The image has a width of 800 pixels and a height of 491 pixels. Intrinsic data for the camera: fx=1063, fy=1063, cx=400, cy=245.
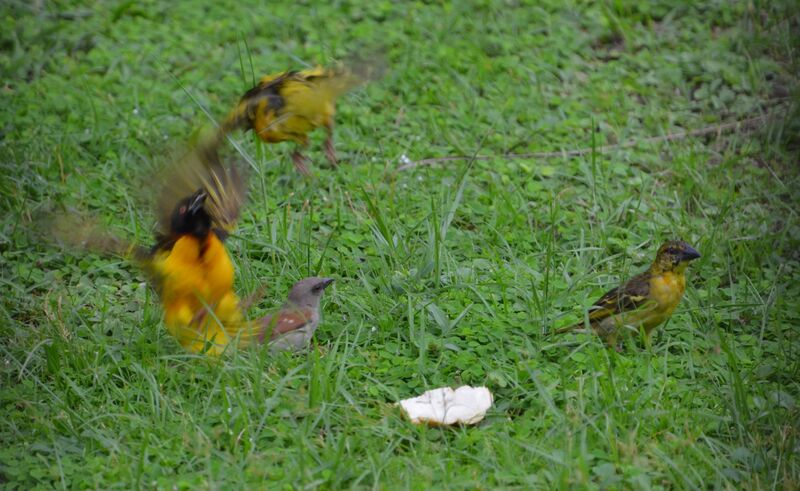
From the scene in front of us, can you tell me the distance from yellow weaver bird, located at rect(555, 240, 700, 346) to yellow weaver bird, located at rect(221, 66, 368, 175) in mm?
2098

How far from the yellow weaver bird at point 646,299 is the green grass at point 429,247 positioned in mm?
176

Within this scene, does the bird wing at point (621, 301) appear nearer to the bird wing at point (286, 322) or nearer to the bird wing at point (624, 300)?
the bird wing at point (624, 300)

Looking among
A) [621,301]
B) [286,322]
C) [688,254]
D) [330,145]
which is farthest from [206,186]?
[688,254]

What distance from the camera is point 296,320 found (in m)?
5.56

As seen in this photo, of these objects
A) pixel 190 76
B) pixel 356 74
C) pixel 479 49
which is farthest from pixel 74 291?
pixel 479 49

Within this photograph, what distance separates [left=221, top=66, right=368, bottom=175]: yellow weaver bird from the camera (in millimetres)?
6418

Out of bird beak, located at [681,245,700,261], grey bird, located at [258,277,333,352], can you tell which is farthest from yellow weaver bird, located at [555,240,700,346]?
grey bird, located at [258,277,333,352]

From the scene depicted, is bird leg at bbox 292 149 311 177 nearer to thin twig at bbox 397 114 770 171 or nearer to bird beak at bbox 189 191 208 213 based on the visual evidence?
thin twig at bbox 397 114 770 171

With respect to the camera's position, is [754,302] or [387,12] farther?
[387,12]

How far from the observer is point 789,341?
5.78m

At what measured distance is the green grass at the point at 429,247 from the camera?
189 inches

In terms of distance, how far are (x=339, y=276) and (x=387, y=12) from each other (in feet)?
12.9

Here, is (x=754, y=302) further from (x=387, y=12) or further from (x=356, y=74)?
(x=387, y=12)

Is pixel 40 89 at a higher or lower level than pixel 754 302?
higher
